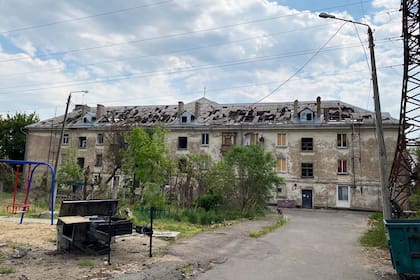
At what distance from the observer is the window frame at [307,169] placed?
3269 centimetres

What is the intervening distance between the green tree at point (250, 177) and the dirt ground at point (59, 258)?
11710 mm

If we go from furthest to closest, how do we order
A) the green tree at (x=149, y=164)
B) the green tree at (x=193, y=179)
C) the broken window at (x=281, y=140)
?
the broken window at (x=281, y=140)
the green tree at (x=193, y=179)
the green tree at (x=149, y=164)

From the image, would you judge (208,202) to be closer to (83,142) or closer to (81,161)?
(81,161)

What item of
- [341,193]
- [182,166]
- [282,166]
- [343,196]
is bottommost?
[343,196]

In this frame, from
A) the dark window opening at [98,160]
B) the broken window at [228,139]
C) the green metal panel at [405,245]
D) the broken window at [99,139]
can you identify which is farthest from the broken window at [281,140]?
the green metal panel at [405,245]

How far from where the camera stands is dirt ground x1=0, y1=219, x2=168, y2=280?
24.2ft

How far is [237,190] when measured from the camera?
76.2ft

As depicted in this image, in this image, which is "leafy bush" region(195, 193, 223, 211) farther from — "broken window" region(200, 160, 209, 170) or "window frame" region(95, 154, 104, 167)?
"window frame" region(95, 154, 104, 167)

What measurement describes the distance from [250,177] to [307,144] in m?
12.8

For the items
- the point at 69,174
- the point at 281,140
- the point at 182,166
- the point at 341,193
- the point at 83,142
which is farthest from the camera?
the point at 83,142

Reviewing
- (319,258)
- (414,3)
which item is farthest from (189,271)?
(414,3)

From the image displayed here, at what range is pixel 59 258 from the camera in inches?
345

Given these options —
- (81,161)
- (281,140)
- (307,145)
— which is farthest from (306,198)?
(81,161)

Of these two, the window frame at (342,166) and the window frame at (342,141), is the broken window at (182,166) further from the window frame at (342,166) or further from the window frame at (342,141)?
the window frame at (342,141)
